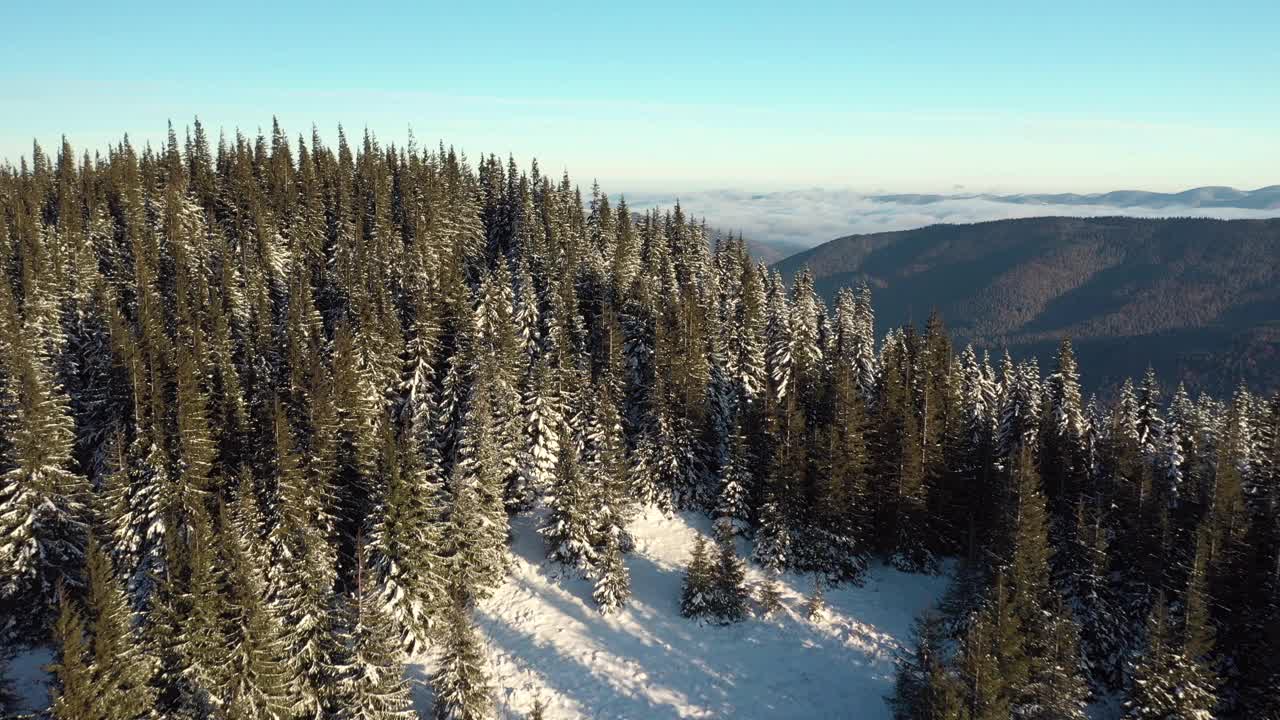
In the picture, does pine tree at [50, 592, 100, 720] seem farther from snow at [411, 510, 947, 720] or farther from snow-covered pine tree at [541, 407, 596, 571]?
snow-covered pine tree at [541, 407, 596, 571]

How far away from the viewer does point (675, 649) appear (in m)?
43.2

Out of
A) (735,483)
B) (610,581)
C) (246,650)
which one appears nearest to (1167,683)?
(735,483)

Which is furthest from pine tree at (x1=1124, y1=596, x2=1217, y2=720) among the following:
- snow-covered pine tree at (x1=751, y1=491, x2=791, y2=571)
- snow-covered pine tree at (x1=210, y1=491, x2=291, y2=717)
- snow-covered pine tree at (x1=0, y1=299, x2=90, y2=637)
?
snow-covered pine tree at (x1=0, y1=299, x2=90, y2=637)

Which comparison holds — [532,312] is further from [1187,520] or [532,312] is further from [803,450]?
[1187,520]

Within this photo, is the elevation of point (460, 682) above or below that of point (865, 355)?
below

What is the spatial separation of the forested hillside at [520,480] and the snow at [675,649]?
1.28m

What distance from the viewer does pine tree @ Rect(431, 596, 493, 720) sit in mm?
33656

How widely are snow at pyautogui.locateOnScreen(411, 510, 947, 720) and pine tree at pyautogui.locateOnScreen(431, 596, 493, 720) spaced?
379 cm

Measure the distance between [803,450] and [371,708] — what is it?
104 feet

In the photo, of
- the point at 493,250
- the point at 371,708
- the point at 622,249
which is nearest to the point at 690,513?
the point at 371,708

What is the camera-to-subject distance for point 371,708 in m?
32.2

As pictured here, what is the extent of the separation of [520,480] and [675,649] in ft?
55.9

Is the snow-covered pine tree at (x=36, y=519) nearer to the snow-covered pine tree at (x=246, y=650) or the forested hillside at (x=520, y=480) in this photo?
the forested hillside at (x=520, y=480)

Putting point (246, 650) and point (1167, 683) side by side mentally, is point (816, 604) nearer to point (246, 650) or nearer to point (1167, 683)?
point (1167, 683)
